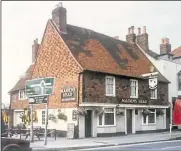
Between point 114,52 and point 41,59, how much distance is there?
250 inches

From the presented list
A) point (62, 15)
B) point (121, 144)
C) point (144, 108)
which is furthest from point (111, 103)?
point (62, 15)

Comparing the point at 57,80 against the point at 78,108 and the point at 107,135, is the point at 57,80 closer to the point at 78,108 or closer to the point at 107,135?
the point at 78,108

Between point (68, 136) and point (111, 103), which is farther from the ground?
point (111, 103)

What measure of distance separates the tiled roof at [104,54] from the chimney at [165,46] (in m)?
3.79

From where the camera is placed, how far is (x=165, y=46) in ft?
121

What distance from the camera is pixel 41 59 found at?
99.6 feet

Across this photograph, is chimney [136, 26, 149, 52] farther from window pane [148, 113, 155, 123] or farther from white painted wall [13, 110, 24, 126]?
white painted wall [13, 110, 24, 126]

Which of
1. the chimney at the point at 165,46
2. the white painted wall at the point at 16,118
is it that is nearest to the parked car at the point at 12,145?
the white painted wall at the point at 16,118

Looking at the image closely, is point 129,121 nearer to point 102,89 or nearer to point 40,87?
point 102,89

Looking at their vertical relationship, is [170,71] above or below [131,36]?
A: below

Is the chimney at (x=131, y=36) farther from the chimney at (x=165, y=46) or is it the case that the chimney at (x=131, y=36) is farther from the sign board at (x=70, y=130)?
the sign board at (x=70, y=130)

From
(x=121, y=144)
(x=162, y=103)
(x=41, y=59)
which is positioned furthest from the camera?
(x=162, y=103)

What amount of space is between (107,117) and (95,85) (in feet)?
8.92

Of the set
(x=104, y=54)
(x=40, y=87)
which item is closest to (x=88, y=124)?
(x=104, y=54)
